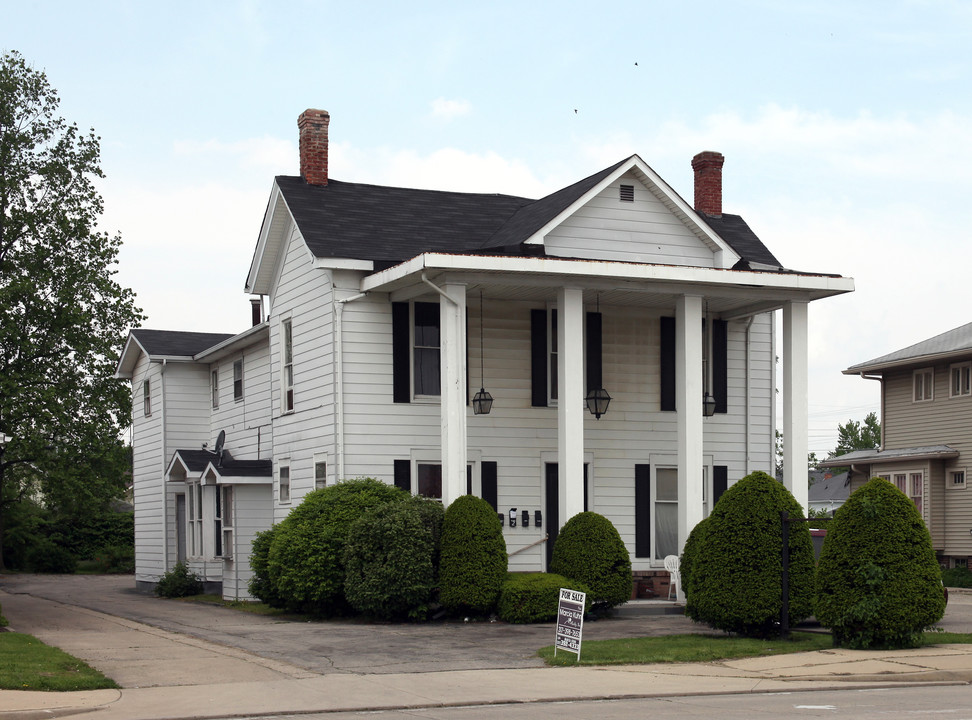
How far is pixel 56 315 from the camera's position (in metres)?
34.9

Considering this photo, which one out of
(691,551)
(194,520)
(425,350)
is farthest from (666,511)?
(194,520)

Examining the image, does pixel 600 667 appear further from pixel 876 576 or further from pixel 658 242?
pixel 658 242

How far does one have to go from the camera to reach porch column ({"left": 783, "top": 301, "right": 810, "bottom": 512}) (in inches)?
944

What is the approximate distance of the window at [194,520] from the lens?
100ft

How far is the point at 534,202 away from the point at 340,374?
6.45 m

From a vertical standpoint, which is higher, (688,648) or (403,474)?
(403,474)

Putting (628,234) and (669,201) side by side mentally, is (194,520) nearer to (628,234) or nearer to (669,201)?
(628,234)

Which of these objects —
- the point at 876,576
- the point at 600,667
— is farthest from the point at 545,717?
the point at 876,576

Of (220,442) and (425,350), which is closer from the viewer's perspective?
(425,350)

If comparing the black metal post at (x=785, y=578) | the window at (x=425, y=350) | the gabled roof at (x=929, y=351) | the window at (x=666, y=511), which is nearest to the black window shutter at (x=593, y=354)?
the window at (x=666, y=511)

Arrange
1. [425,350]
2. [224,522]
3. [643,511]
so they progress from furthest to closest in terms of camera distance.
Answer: [224,522], [643,511], [425,350]

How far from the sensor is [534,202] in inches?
1065

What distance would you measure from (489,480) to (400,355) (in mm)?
3023

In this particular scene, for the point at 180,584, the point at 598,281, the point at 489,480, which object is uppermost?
the point at 598,281
